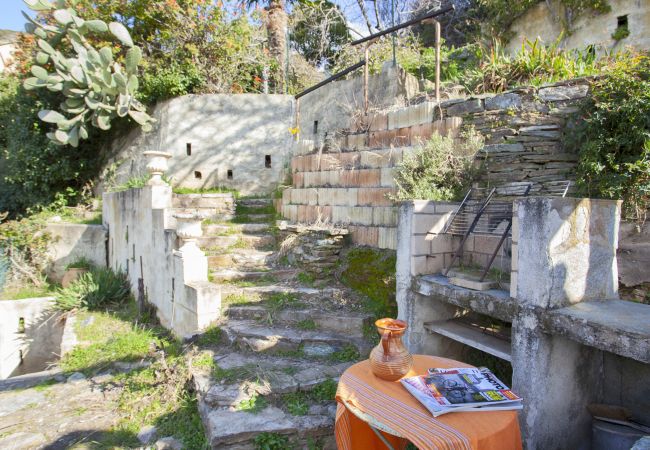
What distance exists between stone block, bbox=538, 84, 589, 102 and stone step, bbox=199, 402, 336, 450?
3.84 m

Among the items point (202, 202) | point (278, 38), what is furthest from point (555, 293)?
point (278, 38)

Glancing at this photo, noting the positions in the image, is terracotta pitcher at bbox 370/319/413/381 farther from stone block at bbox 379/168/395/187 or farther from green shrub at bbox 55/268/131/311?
green shrub at bbox 55/268/131/311

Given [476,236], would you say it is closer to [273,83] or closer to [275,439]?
[275,439]

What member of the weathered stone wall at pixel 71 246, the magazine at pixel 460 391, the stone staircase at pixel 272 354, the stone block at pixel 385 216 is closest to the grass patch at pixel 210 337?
the stone staircase at pixel 272 354

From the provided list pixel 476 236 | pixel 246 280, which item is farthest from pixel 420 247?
pixel 246 280

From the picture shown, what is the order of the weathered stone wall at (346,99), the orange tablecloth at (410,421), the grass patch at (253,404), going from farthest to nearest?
the weathered stone wall at (346,99)
the grass patch at (253,404)
the orange tablecloth at (410,421)

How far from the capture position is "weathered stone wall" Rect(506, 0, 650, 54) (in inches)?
307

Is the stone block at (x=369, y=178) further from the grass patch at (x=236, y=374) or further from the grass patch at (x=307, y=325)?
the grass patch at (x=236, y=374)

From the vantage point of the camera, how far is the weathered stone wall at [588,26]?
780cm

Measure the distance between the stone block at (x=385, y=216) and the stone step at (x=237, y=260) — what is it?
1643 mm

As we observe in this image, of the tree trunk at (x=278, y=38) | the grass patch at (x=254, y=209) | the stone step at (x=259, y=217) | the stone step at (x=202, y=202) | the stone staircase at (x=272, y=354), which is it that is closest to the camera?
the stone staircase at (x=272, y=354)

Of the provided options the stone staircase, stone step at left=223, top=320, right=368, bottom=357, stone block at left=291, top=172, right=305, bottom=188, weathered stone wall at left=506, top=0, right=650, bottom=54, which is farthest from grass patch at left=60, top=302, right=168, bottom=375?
weathered stone wall at left=506, top=0, right=650, bottom=54

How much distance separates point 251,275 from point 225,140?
447 cm

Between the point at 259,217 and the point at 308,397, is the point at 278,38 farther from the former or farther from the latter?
the point at 308,397
